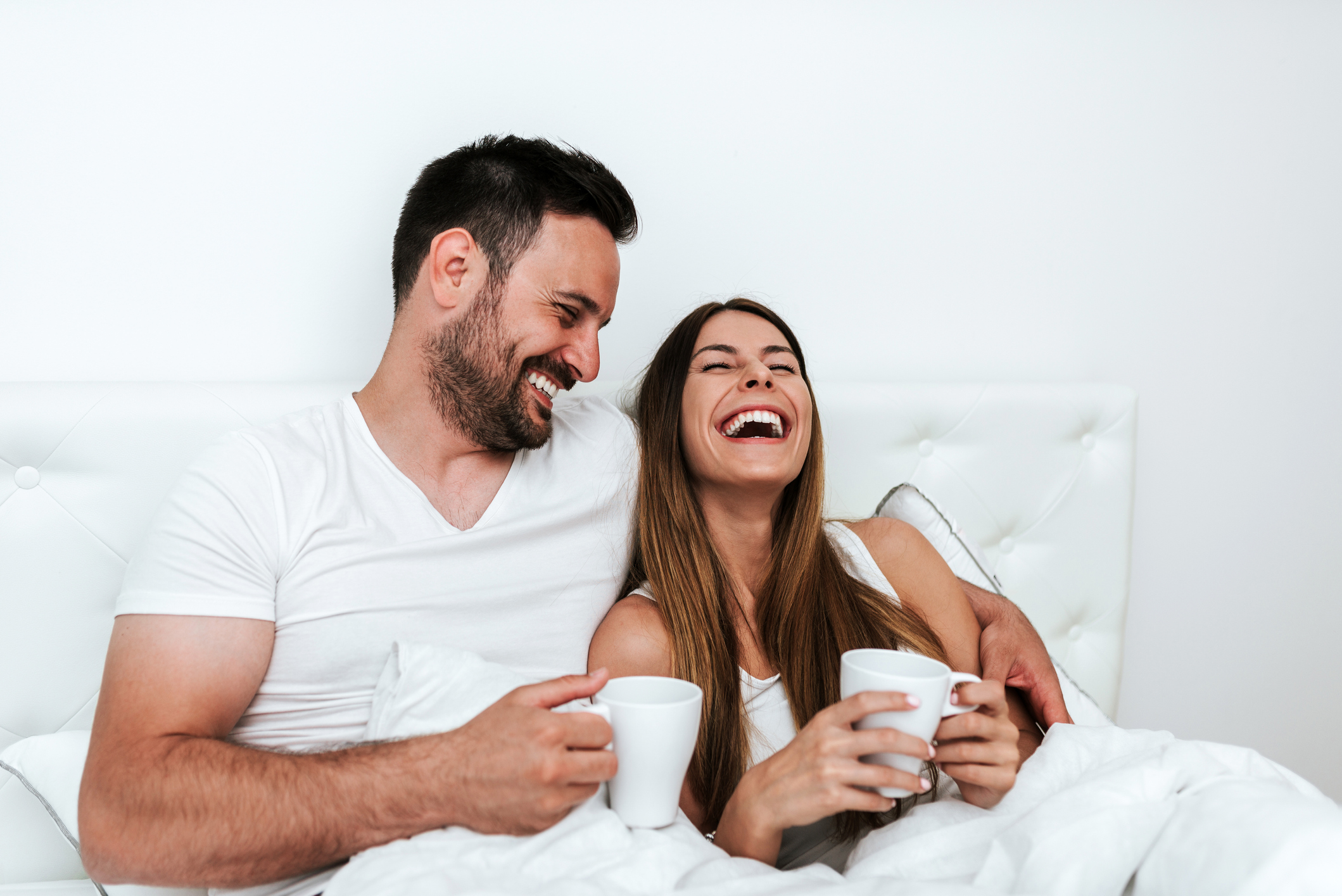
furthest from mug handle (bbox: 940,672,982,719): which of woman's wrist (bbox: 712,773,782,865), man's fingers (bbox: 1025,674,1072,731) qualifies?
man's fingers (bbox: 1025,674,1072,731)

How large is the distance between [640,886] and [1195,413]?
5.92ft

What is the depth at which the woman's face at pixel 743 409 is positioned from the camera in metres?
1.31

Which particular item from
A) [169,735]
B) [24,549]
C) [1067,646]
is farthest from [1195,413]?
[24,549]

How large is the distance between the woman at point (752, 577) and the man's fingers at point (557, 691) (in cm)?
23

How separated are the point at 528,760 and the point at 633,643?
1.27 ft

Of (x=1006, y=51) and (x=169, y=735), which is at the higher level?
(x=1006, y=51)

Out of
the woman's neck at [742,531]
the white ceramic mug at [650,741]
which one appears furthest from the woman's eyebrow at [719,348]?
the white ceramic mug at [650,741]


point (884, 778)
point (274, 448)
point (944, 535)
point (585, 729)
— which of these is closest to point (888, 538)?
point (944, 535)

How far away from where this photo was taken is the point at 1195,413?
2033mm

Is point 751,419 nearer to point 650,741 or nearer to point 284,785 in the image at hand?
point 650,741

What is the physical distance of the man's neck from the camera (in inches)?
48.9

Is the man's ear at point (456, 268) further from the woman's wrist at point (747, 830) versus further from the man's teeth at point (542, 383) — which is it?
the woman's wrist at point (747, 830)

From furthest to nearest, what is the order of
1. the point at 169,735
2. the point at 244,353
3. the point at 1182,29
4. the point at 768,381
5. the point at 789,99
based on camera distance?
the point at 1182,29 → the point at 789,99 → the point at 244,353 → the point at 768,381 → the point at 169,735

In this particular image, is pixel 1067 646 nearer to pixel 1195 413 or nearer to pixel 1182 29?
pixel 1195 413
